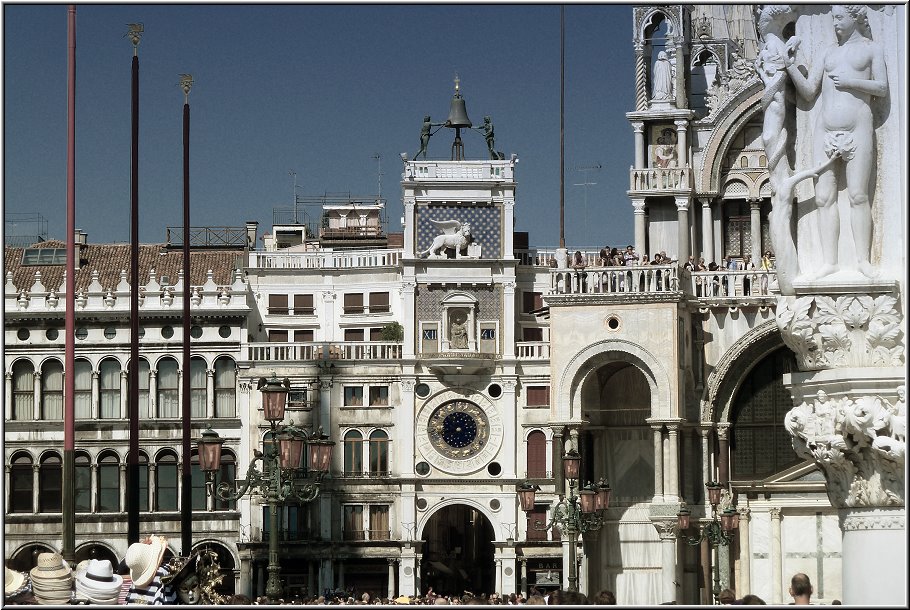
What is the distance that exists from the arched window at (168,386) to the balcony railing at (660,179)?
65.2 feet

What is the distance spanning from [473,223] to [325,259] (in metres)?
6.62

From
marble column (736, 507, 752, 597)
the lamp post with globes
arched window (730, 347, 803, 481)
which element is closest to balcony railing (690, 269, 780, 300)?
arched window (730, 347, 803, 481)

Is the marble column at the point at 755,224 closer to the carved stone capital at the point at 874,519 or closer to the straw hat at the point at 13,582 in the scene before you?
the straw hat at the point at 13,582

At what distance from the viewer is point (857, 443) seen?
44.2 feet

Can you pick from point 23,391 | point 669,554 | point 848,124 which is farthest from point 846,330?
point 23,391

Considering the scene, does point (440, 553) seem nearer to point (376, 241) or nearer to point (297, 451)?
point (376, 241)

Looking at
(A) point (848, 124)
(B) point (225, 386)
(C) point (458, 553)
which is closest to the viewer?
(A) point (848, 124)

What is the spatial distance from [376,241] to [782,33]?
46705 millimetres

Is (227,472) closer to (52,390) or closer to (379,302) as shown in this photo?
(52,390)

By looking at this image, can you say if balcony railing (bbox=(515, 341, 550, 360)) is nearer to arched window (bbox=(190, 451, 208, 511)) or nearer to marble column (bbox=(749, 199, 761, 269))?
arched window (bbox=(190, 451, 208, 511))

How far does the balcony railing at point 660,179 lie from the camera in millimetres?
38281

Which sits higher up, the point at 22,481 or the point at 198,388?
the point at 198,388

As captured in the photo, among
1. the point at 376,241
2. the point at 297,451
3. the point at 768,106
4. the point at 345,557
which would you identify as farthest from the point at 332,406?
the point at 768,106

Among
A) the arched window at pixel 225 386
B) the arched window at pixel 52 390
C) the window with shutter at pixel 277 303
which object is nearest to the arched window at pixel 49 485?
the arched window at pixel 52 390
